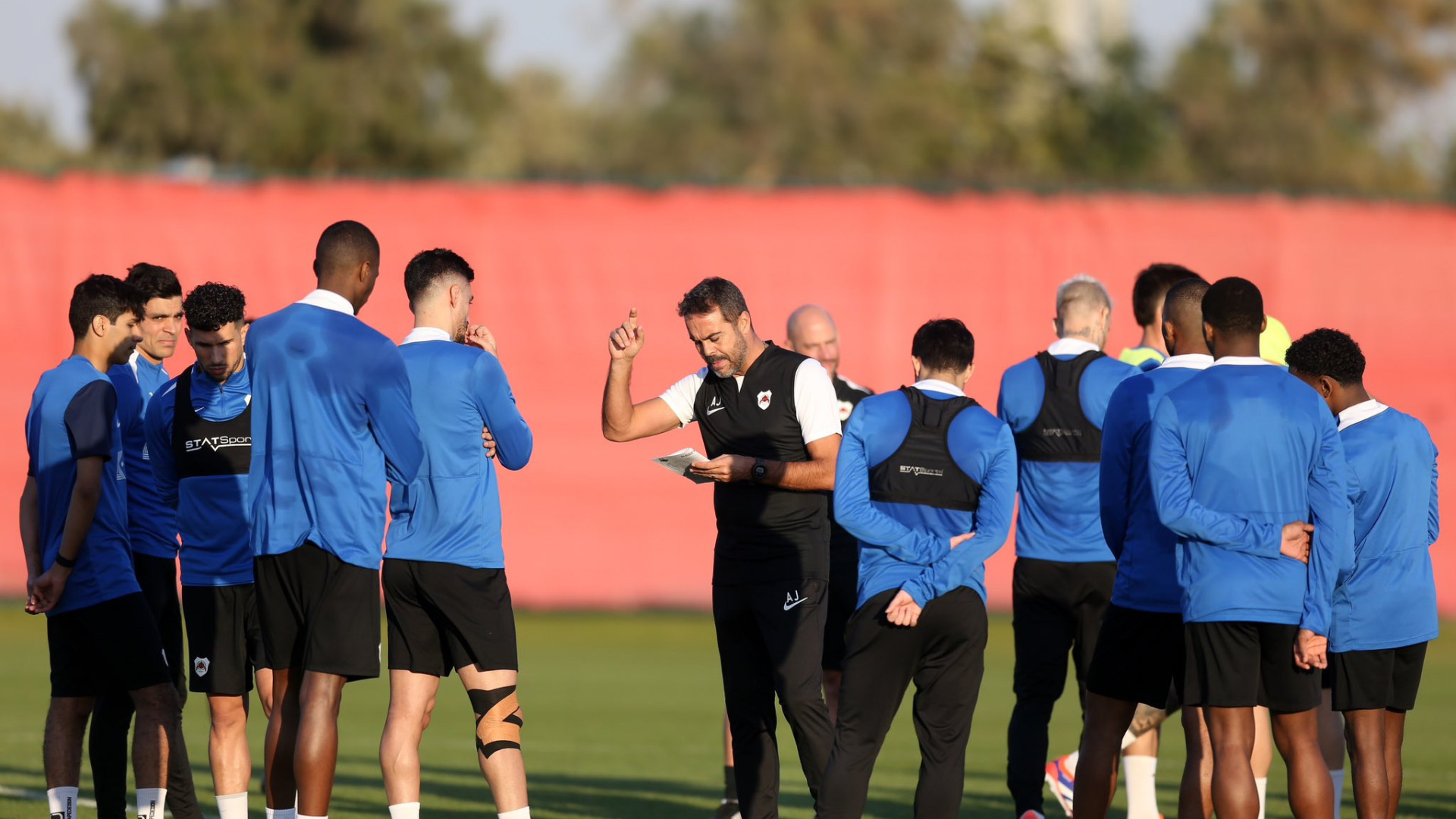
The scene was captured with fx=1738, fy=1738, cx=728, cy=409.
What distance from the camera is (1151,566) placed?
6.43 m

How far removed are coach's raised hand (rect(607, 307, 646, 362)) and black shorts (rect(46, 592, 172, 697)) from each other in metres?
2.11

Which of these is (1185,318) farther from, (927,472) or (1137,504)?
(927,472)

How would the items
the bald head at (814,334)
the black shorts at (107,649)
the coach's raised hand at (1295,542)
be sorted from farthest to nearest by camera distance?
the bald head at (814,334), the black shorts at (107,649), the coach's raised hand at (1295,542)

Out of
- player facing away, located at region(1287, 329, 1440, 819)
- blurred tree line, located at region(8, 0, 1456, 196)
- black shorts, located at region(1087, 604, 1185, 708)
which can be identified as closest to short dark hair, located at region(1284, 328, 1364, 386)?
player facing away, located at region(1287, 329, 1440, 819)

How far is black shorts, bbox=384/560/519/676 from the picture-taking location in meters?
6.59

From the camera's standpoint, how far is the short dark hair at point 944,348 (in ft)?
21.7

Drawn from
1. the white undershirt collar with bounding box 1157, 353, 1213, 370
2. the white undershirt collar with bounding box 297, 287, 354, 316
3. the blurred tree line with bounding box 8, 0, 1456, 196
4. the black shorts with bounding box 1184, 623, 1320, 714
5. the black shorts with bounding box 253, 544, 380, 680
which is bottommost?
the black shorts with bounding box 1184, 623, 1320, 714

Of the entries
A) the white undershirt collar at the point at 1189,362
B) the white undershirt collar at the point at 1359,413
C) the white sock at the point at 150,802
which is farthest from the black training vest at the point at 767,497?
the white sock at the point at 150,802

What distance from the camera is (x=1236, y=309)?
20.1ft

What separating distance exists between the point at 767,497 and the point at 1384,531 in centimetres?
242

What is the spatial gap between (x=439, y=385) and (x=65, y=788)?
2182mm

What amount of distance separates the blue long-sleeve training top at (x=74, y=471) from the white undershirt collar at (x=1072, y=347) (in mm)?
4175

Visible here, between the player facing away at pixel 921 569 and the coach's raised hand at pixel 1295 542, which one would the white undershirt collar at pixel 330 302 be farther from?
the coach's raised hand at pixel 1295 542

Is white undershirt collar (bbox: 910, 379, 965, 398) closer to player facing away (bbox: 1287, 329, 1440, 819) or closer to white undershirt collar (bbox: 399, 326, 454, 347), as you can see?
player facing away (bbox: 1287, 329, 1440, 819)
